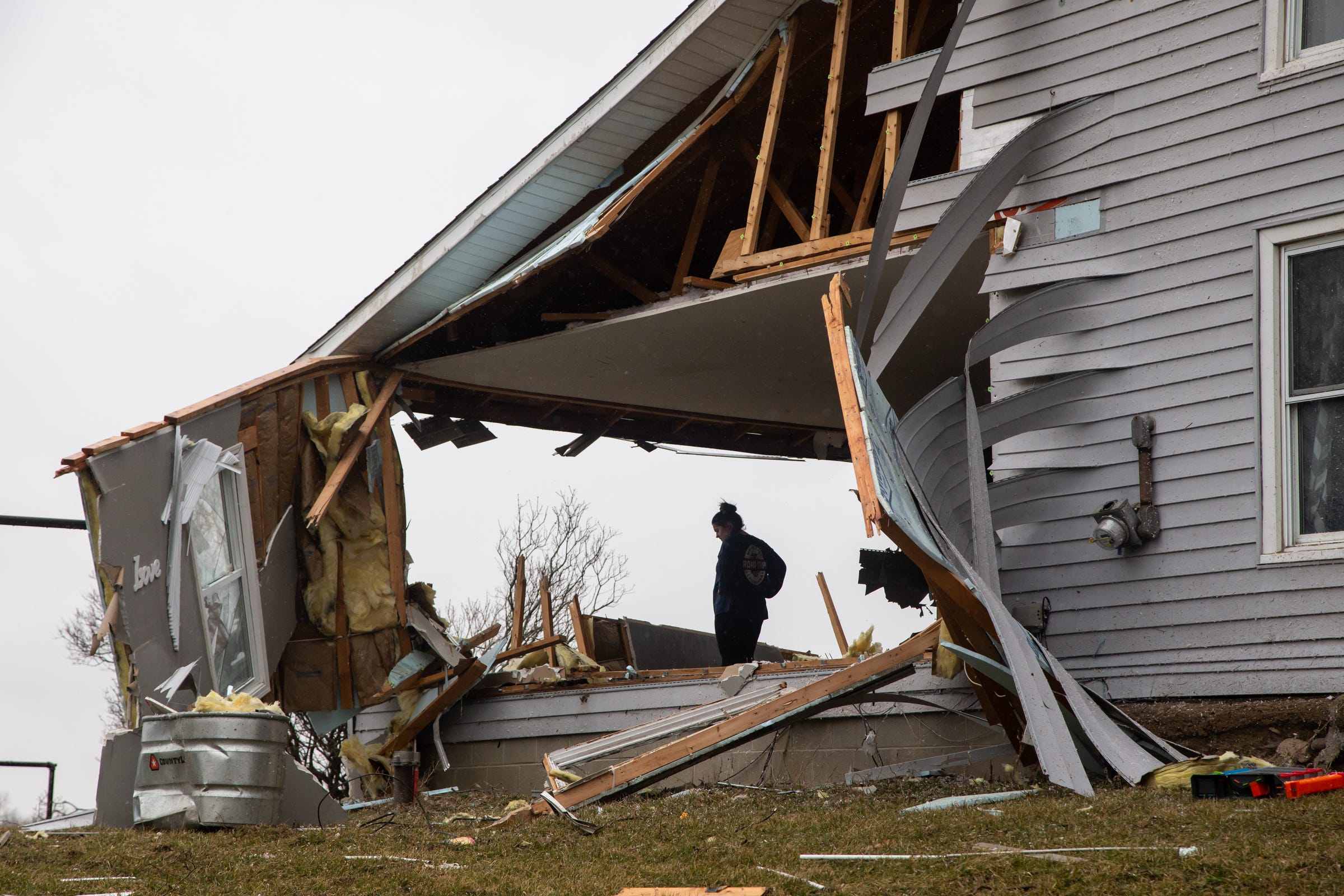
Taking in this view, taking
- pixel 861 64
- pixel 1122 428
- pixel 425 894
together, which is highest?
pixel 861 64

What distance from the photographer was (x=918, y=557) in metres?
5.38

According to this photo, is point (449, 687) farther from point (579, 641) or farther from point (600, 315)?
point (600, 315)

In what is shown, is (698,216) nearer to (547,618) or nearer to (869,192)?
(869,192)

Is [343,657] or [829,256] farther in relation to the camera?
[343,657]

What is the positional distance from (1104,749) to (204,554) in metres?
6.31

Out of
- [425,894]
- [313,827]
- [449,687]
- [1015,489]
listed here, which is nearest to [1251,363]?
[1015,489]

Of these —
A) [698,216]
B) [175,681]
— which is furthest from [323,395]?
[698,216]

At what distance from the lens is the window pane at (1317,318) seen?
617cm

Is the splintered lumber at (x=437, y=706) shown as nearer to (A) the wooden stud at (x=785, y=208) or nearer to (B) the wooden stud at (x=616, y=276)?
(B) the wooden stud at (x=616, y=276)

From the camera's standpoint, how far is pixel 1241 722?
20.1ft

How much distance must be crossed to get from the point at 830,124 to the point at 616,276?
2.78 metres

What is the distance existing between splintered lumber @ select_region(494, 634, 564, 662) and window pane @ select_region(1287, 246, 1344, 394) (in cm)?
612

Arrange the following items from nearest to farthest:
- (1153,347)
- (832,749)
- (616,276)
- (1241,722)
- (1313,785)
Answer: (1313,785)
(1241,722)
(1153,347)
(832,749)
(616,276)

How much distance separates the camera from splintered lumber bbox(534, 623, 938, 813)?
6094mm
